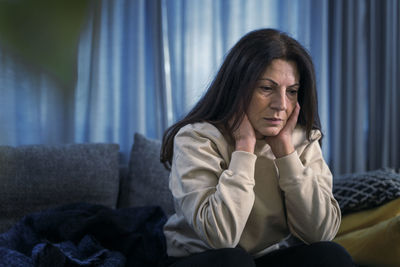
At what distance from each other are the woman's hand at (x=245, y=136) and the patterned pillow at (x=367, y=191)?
547mm

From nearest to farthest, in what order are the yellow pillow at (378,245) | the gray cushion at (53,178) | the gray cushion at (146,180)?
the yellow pillow at (378,245) → the gray cushion at (53,178) → the gray cushion at (146,180)

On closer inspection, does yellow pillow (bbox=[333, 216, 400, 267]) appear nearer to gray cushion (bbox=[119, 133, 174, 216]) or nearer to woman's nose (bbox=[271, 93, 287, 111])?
woman's nose (bbox=[271, 93, 287, 111])

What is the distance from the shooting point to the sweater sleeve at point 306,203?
95 cm

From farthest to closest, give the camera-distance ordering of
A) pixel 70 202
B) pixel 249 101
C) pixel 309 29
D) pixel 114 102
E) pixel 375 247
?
1. pixel 309 29
2. pixel 114 102
3. pixel 70 202
4. pixel 375 247
5. pixel 249 101

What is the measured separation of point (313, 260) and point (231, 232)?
0.66ft

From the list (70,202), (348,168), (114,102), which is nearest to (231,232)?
(70,202)

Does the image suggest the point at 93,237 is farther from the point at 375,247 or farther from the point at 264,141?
the point at 375,247

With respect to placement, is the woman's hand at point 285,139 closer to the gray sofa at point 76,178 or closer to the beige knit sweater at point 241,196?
the beige knit sweater at point 241,196

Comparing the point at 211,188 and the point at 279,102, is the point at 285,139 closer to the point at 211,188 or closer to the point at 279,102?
the point at 279,102

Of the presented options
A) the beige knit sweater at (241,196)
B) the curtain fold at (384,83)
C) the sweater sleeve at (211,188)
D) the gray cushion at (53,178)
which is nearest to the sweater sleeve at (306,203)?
the beige knit sweater at (241,196)

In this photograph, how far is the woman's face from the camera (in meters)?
0.99

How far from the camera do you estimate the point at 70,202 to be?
4.91ft

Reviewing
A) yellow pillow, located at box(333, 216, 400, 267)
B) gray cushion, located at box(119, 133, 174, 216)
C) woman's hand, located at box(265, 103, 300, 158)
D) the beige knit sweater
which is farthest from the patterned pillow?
gray cushion, located at box(119, 133, 174, 216)

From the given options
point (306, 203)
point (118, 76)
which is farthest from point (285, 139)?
point (118, 76)
